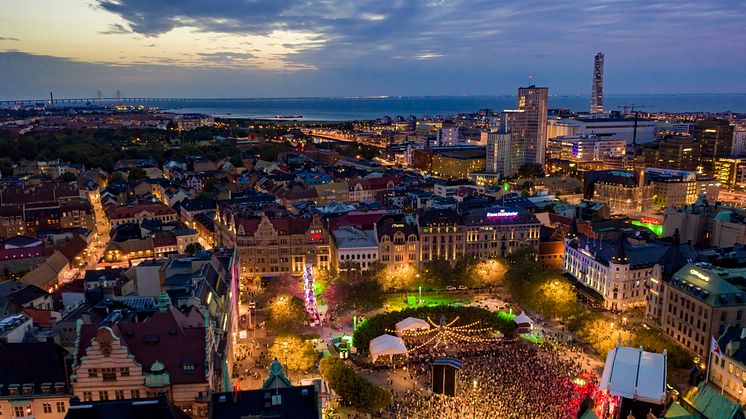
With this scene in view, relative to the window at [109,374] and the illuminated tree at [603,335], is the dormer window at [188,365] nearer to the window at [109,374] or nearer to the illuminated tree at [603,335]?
the window at [109,374]

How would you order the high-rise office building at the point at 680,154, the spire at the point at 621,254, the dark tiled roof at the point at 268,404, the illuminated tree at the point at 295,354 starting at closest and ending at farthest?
the dark tiled roof at the point at 268,404, the illuminated tree at the point at 295,354, the spire at the point at 621,254, the high-rise office building at the point at 680,154

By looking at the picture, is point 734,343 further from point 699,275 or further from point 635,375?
point 699,275

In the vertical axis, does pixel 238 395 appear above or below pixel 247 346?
above

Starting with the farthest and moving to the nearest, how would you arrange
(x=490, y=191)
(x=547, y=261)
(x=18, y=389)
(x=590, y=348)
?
(x=490, y=191)
(x=547, y=261)
(x=590, y=348)
(x=18, y=389)

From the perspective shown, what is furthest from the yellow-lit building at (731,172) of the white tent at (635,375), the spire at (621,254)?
the white tent at (635,375)

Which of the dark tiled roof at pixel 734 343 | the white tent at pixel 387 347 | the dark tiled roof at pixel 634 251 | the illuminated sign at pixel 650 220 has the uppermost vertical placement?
the dark tiled roof at pixel 634 251

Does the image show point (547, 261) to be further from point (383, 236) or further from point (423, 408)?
point (423, 408)

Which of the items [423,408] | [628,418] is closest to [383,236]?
[423,408]
